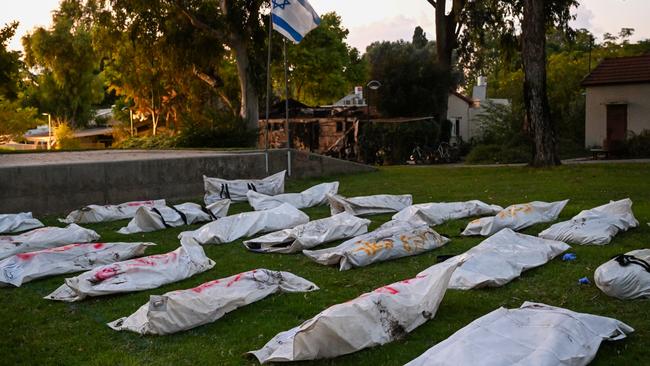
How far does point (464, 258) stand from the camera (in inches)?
267

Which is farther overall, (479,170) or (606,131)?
(606,131)

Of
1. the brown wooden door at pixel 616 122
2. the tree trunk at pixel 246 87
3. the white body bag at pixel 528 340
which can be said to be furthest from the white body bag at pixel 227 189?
the brown wooden door at pixel 616 122

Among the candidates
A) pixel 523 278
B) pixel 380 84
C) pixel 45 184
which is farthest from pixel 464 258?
pixel 380 84

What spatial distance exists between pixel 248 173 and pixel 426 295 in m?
11.2

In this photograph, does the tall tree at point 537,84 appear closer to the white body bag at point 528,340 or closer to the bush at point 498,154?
the bush at point 498,154

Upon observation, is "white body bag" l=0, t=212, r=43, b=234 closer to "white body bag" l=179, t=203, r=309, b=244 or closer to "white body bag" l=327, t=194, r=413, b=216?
"white body bag" l=179, t=203, r=309, b=244

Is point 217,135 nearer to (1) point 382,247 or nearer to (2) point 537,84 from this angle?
(2) point 537,84

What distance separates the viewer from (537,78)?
18703 millimetres

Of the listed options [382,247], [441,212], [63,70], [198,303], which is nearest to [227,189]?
[441,212]

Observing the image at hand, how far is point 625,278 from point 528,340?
2006 millimetres

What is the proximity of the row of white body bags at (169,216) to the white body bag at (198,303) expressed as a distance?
456 centimetres

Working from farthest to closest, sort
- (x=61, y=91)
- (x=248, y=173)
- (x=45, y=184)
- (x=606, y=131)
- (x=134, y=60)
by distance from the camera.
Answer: (x=61, y=91) < (x=134, y=60) < (x=606, y=131) < (x=248, y=173) < (x=45, y=184)

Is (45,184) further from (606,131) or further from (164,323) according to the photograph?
(606,131)

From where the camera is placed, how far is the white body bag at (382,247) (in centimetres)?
762
